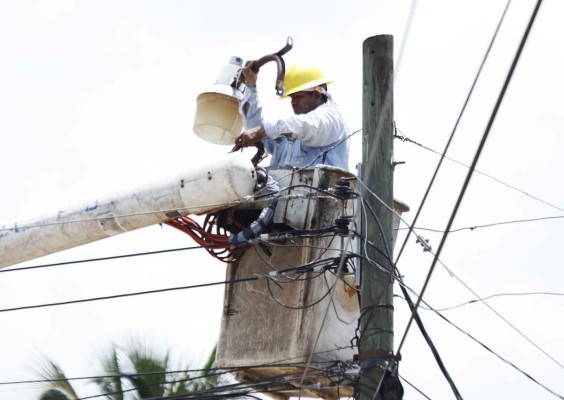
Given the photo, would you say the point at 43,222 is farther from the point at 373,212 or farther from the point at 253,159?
the point at 373,212

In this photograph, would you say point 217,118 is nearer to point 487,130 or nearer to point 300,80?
point 300,80

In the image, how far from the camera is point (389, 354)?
309 inches

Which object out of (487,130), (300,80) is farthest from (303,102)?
(487,130)

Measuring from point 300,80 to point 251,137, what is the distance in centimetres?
75

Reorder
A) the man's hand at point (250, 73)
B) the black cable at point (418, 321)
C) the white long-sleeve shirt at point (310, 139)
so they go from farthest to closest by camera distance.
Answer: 1. the man's hand at point (250, 73)
2. the white long-sleeve shirt at point (310, 139)
3. the black cable at point (418, 321)

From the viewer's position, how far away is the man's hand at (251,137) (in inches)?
364

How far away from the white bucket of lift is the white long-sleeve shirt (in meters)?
0.18

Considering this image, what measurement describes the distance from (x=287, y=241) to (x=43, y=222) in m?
1.81

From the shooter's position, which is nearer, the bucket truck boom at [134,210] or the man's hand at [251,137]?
the bucket truck boom at [134,210]

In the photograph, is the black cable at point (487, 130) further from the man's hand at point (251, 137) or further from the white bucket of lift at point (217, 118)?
the white bucket of lift at point (217, 118)

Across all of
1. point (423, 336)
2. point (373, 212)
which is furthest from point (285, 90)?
point (423, 336)

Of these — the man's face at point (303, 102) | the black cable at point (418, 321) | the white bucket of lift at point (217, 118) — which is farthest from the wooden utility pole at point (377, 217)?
the white bucket of lift at point (217, 118)

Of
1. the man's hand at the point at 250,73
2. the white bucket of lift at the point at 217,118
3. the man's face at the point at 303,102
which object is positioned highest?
the man's hand at the point at 250,73

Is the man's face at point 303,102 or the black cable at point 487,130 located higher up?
the man's face at point 303,102
